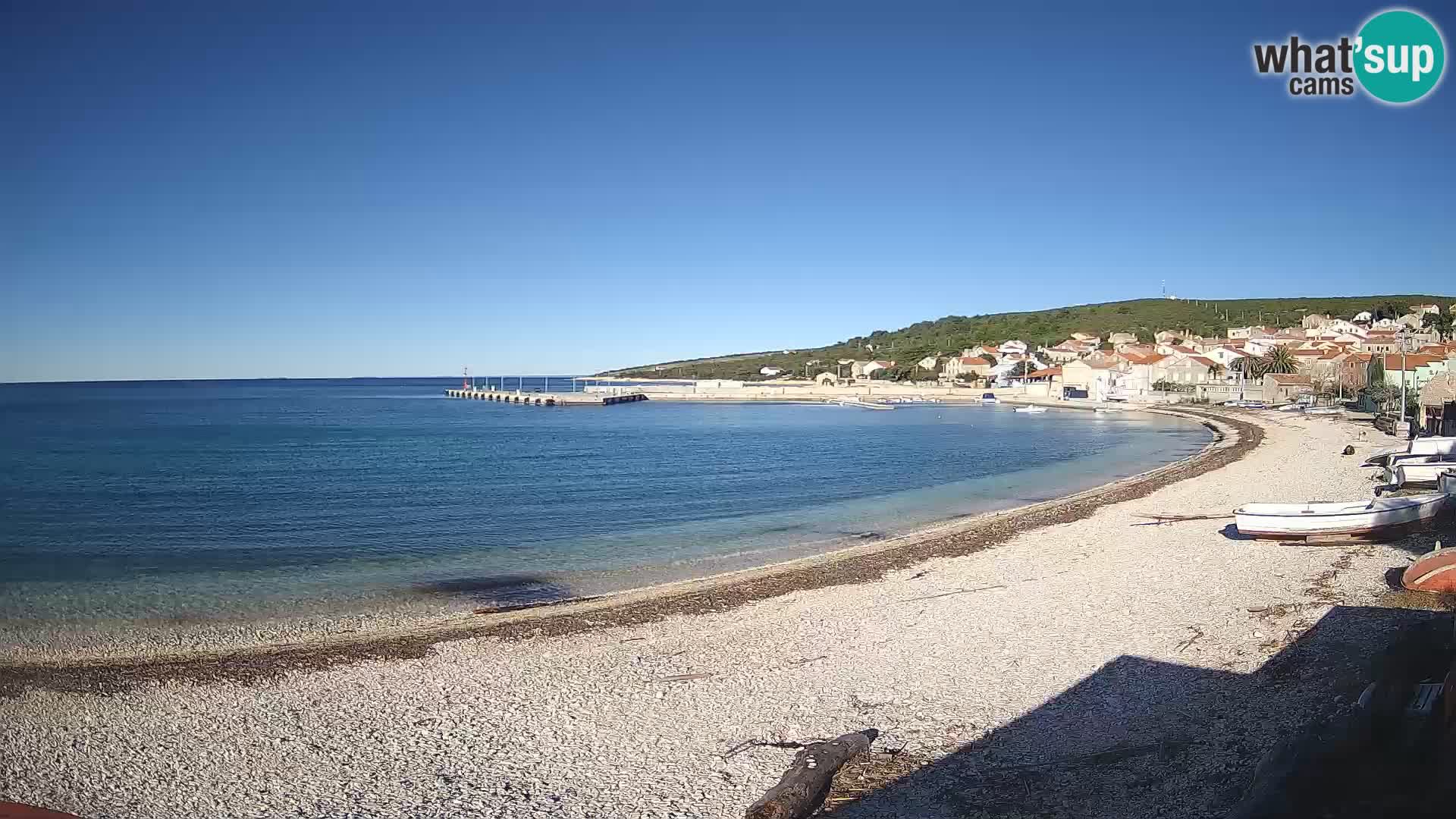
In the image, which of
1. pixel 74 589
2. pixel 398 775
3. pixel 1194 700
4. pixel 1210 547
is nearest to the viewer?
pixel 398 775

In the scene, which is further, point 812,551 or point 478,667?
point 812,551

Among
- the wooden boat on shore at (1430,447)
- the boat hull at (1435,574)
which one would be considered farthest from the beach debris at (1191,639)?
the wooden boat on shore at (1430,447)

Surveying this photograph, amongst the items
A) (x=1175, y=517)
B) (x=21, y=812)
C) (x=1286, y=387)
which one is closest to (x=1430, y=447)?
(x=1175, y=517)

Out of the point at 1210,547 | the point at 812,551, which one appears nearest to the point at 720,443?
the point at 812,551

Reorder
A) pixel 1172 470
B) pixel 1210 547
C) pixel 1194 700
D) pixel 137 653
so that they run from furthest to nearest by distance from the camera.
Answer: pixel 1172 470 < pixel 1210 547 < pixel 137 653 < pixel 1194 700

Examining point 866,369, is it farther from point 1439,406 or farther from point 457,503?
point 457,503

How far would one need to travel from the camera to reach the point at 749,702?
9398mm

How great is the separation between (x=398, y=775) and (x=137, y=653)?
6316 millimetres

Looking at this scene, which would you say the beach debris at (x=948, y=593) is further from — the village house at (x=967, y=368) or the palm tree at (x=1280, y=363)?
the village house at (x=967, y=368)

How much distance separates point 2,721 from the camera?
30.4 feet

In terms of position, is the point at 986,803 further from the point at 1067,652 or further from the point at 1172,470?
the point at 1172,470

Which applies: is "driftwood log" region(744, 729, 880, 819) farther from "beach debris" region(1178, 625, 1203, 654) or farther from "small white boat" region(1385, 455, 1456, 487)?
"small white boat" region(1385, 455, 1456, 487)

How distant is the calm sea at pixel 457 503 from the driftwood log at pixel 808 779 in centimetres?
805

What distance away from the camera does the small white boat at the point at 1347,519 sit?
15656 mm
